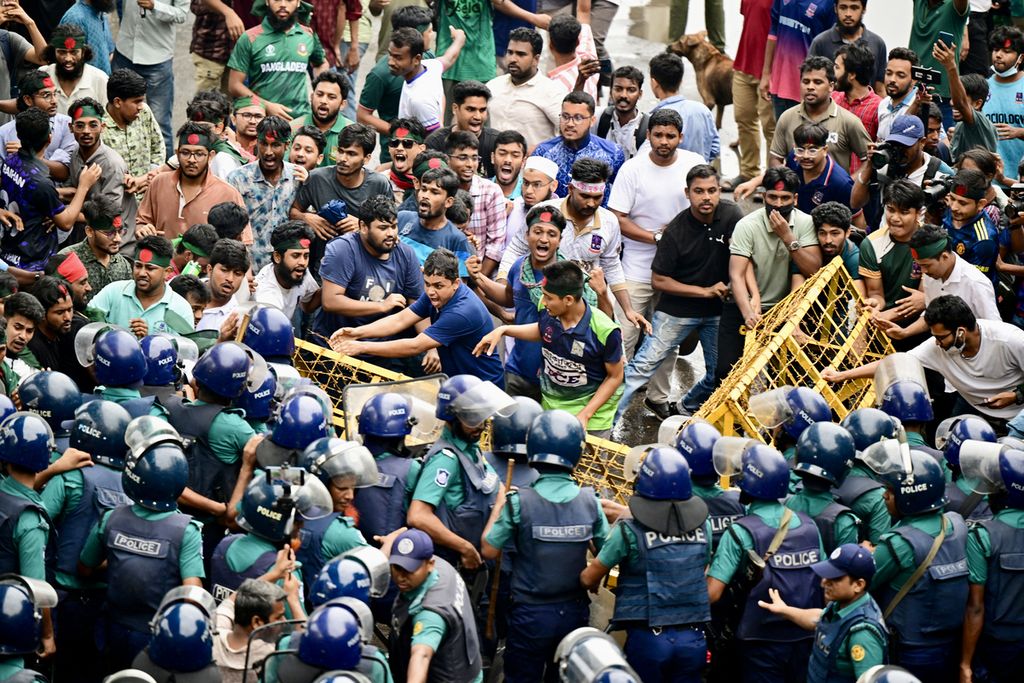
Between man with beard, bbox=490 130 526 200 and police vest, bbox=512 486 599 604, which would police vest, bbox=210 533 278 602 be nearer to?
police vest, bbox=512 486 599 604

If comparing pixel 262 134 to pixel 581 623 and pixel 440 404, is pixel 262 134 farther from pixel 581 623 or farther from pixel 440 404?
pixel 581 623

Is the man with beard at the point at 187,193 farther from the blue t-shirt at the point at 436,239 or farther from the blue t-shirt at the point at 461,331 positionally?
the blue t-shirt at the point at 461,331

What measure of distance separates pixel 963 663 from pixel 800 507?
103 cm

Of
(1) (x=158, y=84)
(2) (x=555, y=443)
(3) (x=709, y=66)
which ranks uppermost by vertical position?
(2) (x=555, y=443)

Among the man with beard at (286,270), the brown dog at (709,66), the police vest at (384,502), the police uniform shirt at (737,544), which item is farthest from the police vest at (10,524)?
the brown dog at (709,66)

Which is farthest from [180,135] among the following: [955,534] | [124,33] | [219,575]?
[955,534]

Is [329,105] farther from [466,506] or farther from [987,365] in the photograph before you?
[987,365]

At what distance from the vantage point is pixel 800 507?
6.90 metres

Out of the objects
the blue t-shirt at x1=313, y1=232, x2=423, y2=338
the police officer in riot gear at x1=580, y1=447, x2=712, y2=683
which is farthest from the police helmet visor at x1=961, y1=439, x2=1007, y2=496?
the blue t-shirt at x1=313, y1=232, x2=423, y2=338

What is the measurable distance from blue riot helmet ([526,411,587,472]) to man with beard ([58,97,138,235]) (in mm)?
4408

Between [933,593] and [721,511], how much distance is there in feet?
3.30

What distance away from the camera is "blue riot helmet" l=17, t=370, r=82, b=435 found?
714cm

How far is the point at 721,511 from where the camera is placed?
6934 millimetres

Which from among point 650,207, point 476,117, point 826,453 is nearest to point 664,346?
point 650,207
